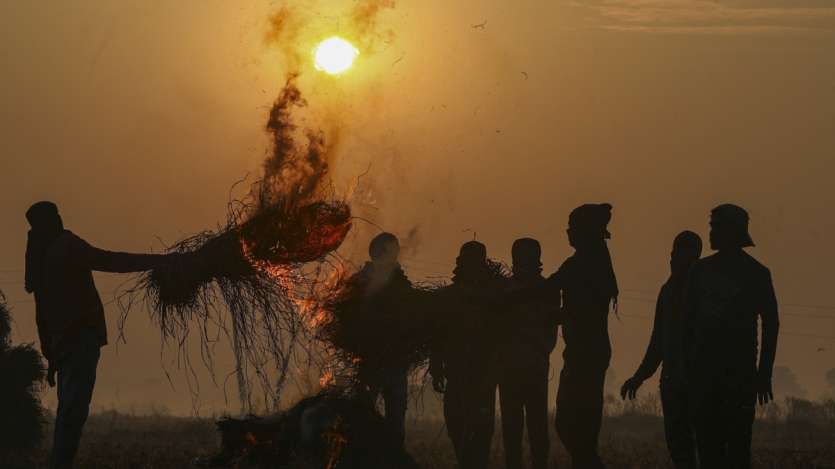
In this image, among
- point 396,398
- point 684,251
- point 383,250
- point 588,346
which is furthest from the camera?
point 383,250

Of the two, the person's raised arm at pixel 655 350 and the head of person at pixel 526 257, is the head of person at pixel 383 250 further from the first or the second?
the person's raised arm at pixel 655 350

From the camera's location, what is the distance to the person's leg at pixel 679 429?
44.5 ft

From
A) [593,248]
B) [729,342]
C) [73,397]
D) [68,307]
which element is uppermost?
[68,307]

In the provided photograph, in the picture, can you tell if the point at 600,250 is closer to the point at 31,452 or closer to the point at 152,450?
the point at 152,450

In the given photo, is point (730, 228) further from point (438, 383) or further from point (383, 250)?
point (383, 250)

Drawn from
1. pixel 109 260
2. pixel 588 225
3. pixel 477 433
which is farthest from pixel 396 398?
pixel 588 225

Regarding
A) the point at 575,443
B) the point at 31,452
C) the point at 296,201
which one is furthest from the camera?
Result: the point at 31,452

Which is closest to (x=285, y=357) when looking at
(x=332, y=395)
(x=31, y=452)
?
(x=332, y=395)

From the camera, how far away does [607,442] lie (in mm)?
21562

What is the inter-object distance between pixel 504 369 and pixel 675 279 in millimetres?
2378

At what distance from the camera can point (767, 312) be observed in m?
11.9

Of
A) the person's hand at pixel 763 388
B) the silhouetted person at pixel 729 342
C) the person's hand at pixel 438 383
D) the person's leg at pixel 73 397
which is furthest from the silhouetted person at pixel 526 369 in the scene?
the person's leg at pixel 73 397

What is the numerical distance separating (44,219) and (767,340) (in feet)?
21.4

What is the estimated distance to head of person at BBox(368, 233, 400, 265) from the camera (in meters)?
16.5
